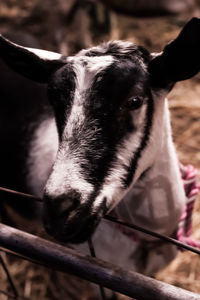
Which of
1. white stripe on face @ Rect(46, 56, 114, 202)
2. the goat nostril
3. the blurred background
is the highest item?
white stripe on face @ Rect(46, 56, 114, 202)

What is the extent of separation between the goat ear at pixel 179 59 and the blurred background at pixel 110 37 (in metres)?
1.20

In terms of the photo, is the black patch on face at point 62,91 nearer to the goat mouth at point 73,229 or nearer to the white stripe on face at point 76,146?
the white stripe on face at point 76,146

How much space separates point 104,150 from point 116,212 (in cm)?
43

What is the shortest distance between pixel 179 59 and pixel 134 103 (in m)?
0.17

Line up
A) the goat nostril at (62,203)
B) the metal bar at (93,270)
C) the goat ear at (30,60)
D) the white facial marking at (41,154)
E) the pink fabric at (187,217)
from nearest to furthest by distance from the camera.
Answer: the metal bar at (93,270) → the goat nostril at (62,203) → the goat ear at (30,60) → the pink fabric at (187,217) → the white facial marking at (41,154)

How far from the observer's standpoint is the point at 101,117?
899 millimetres

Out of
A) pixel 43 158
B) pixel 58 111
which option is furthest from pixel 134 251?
pixel 58 111

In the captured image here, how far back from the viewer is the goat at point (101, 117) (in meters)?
0.86

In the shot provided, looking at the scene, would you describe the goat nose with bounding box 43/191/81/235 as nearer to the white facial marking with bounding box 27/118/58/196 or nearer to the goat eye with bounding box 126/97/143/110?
the goat eye with bounding box 126/97/143/110

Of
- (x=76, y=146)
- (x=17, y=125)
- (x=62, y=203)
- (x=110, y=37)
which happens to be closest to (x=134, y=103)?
(x=76, y=146)

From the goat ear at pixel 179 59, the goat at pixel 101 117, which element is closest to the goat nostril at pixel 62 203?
the goat at pixel 101 117

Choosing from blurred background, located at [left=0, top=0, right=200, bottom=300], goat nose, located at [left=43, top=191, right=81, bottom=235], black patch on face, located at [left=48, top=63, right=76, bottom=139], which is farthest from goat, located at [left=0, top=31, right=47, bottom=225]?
goat nose, located at [left=43, top=191, right=81, bottom=235]

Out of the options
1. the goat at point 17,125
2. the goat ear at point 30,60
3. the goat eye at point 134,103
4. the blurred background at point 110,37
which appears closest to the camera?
the goat eye at point 134,103

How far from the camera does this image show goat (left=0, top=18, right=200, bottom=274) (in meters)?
0.86
